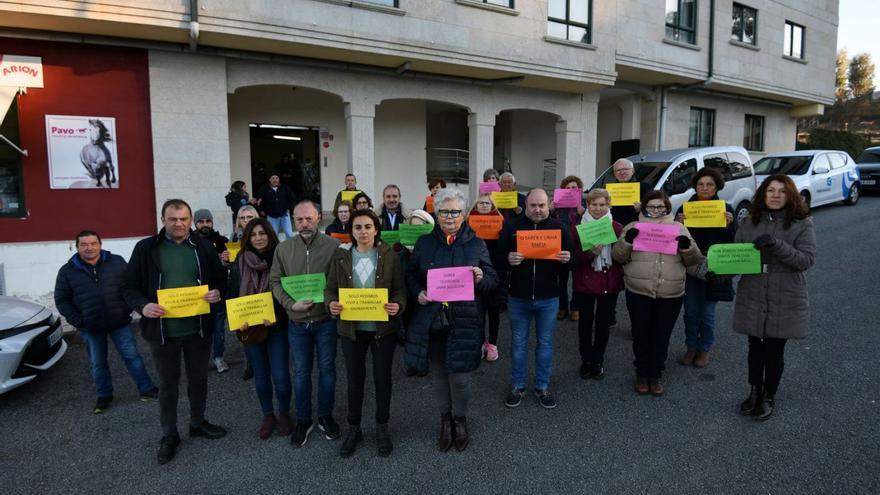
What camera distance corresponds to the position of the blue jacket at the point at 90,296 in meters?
4.66

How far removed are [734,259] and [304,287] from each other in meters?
3.39

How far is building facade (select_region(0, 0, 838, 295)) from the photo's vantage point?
28.8ft

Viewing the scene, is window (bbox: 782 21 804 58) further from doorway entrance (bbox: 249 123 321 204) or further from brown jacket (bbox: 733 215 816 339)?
brown jacket (bbox: 733 215 816 339)

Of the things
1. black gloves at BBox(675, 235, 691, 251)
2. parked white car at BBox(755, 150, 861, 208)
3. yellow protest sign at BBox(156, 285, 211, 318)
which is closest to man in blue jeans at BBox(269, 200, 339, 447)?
yellow protest sign at BBox(156, 285, 211, 318)

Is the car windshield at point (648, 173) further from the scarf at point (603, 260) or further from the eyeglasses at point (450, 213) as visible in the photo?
the eyeglasses at point (450, 213)

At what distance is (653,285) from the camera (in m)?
4.52

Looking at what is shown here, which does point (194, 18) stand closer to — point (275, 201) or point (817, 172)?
point (275, 201)

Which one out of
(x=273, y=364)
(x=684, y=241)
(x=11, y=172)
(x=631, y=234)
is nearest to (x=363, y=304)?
(x=273, y=364)

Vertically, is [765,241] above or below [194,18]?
below

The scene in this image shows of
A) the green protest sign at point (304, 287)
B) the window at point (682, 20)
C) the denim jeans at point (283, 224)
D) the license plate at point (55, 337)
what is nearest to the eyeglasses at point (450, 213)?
the green protest sign at point (304, 287)

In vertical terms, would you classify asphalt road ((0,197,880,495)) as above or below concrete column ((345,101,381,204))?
below

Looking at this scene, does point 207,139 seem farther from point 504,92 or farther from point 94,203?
point 504,92

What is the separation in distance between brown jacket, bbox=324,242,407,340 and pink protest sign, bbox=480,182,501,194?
9.19 ft

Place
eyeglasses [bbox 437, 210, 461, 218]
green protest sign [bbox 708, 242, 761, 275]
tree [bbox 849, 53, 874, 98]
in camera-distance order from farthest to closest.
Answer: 1. tree [bbox 849, 53, 874, 98]
2. green protest sign [bbox 708, 242, 761, 275]
3. eyeglasses [bbox 437, 210, 461, 218]
